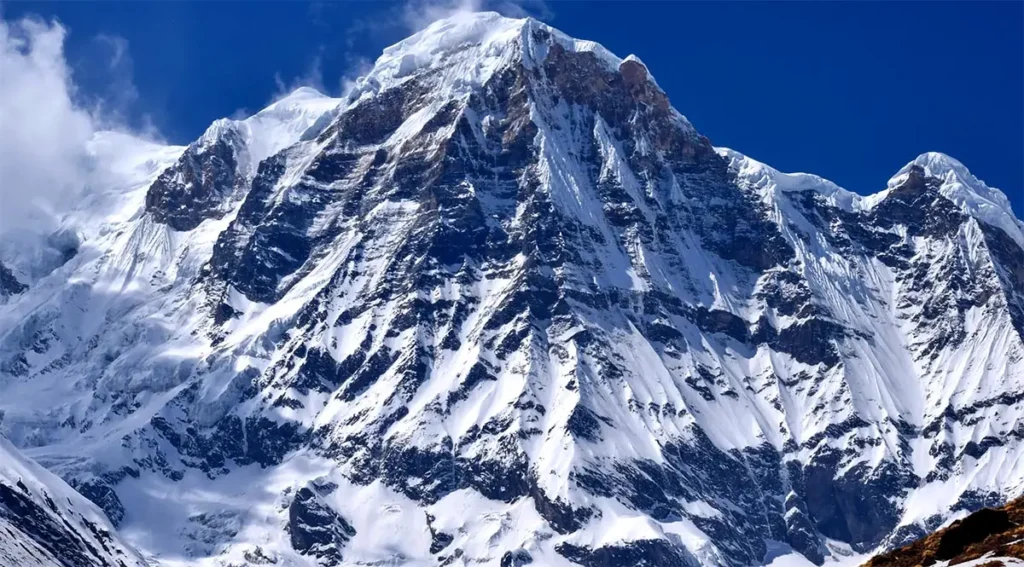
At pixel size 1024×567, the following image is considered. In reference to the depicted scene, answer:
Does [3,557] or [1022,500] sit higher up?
[3,557]

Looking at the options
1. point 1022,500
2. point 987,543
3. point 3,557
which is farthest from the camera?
point 3,557

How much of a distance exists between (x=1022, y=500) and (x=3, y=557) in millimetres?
134651

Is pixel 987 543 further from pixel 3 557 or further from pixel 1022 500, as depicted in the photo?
pixel 3 557

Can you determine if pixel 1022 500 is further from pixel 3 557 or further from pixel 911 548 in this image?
pixel 3 557

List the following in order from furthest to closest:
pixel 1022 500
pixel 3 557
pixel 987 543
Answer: pixel 3 557 < pixel 1022 500 < pixel 987 543

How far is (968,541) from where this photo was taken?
7644 cm

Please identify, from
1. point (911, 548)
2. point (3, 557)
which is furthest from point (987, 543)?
point (3, 557)

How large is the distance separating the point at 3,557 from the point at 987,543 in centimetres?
13784

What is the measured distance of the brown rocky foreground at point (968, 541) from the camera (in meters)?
74.5

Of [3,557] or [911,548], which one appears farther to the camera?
[3,557]

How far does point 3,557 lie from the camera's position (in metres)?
196

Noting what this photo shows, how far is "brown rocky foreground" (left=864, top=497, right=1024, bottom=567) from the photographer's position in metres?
74.5

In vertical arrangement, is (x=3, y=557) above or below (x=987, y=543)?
above

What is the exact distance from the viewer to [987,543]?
7512cm
